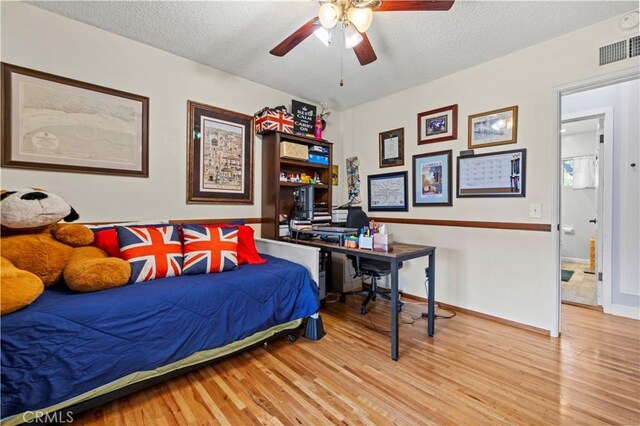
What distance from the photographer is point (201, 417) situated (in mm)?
1367

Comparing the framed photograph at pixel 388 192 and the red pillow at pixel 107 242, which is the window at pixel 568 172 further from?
the red pillow at pixel 107 242

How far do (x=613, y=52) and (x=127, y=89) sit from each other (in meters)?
3.68

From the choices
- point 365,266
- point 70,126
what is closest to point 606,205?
point 365,266

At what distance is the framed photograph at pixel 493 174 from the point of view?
7.92ft

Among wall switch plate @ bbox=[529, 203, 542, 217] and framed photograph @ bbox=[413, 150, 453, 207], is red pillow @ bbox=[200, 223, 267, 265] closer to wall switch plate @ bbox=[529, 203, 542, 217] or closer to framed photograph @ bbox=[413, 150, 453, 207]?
framed photograph @ bbox=[413, 150, 453, 207]

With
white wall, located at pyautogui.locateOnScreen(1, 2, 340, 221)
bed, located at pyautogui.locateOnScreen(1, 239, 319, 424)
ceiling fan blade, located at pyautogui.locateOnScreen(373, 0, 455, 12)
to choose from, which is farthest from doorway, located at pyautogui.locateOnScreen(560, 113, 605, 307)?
white wall, located at pyautogui.locateOnScreen(1, 2, 340, 221)

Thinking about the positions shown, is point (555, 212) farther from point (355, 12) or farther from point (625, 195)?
point (355, 12)

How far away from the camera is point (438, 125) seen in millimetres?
2930

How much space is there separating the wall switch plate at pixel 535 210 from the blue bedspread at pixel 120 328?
2.17 metres

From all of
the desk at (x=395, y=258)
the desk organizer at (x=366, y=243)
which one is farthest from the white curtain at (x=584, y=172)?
the desk organizer at (x=366, y=243)

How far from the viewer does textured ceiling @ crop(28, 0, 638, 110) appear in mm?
1891

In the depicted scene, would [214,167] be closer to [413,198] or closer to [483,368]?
[413,198]

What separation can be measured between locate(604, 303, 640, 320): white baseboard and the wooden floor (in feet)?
1.25

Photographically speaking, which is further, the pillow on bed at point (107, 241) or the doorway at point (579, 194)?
the doorway at point (579, 194)
